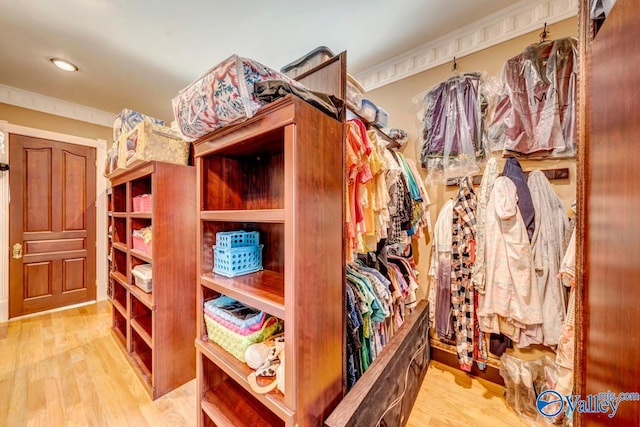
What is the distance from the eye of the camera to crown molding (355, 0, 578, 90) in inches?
62.4

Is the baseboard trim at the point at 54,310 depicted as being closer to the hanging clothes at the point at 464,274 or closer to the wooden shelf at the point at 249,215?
the wooden shelf at the point at 249,215

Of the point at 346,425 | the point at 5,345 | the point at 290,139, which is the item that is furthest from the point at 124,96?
the point at 346,425

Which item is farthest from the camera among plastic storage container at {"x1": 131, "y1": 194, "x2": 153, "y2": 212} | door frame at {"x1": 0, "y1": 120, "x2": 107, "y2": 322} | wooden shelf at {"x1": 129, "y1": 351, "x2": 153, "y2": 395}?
door frame at {"x1": 0, "y1": 120, "x2": 107, "y2": 322}

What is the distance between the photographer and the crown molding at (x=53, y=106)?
270cm

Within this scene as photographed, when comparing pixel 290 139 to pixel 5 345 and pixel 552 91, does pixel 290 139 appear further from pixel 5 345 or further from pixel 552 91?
pixel 5 345

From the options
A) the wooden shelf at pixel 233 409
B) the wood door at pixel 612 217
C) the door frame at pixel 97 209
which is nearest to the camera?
the wood door at pixel 612 217

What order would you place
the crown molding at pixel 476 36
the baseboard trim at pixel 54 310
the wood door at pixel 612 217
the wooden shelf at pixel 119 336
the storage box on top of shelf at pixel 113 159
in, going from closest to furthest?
the wood door at pixel 612 217, the crown molding at pixel 476 36, the storage box on top of shelf at pixel 113 159, the wooden shelf at pixel 119 336, the baseboard trim at pixel 54 310

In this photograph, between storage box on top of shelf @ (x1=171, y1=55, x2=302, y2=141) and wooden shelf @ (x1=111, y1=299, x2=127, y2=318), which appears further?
wooden shelf @ (x1=111, y1=299, x2=127, y2=318)

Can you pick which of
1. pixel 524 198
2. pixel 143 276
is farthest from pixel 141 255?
pixel 524 198

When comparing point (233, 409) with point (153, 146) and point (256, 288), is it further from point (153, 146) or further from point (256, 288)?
point (153, 146)

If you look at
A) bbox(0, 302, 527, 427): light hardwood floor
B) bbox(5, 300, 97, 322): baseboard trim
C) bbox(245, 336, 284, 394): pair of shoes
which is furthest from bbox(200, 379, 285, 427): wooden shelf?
bbox(5, 300, 97, 322): baseboard trim

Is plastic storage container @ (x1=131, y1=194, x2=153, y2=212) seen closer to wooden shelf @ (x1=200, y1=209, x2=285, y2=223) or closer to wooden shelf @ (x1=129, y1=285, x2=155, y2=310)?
wooden shelf @ (x1=129, y1=285, x2=155, y2=310)

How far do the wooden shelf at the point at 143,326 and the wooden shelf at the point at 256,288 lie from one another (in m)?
1.08

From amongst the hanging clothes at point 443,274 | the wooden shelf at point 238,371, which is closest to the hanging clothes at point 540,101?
the hanging clothes at point 443,274
